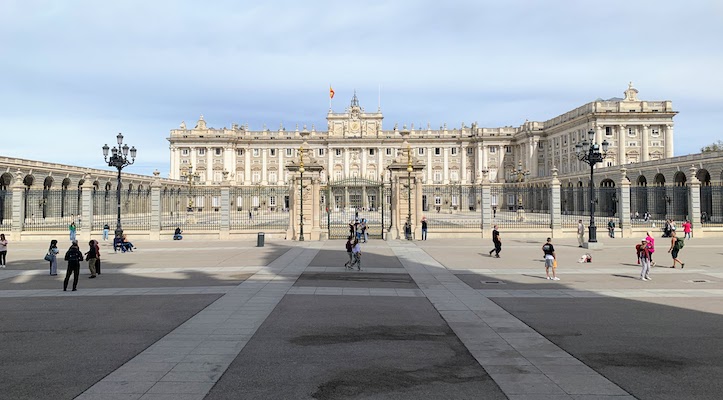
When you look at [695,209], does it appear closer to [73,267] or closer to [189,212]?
[73,267]

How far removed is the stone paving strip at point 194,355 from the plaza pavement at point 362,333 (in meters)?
0.03

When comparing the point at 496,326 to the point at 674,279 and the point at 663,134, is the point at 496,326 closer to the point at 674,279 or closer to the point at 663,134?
the point at 674,279

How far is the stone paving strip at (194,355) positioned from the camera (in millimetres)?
6020

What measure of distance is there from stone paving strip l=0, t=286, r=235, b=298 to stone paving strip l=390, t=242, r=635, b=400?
579 centimetres

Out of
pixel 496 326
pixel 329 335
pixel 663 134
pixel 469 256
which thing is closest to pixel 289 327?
pixel 329 335

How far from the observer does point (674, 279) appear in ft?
49.6

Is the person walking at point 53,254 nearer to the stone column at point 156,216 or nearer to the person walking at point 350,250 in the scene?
the person walking at point 350,250

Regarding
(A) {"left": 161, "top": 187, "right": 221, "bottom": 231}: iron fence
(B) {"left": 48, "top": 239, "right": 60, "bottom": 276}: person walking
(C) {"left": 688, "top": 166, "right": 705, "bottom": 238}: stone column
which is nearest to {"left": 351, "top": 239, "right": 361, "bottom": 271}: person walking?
(B) {"left": 48, "top": 239, "right": 60, "bottom": 276}: person walking

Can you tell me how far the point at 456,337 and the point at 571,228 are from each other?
26066 mm

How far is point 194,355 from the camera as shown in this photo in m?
7.48

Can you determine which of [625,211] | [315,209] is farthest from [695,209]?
[315,209]

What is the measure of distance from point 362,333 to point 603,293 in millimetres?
7432

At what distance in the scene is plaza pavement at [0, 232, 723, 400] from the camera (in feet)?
20.5

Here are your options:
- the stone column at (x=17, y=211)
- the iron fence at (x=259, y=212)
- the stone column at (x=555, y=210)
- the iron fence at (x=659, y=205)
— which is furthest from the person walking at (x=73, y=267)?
the iron fence at (x=659, y=205)
